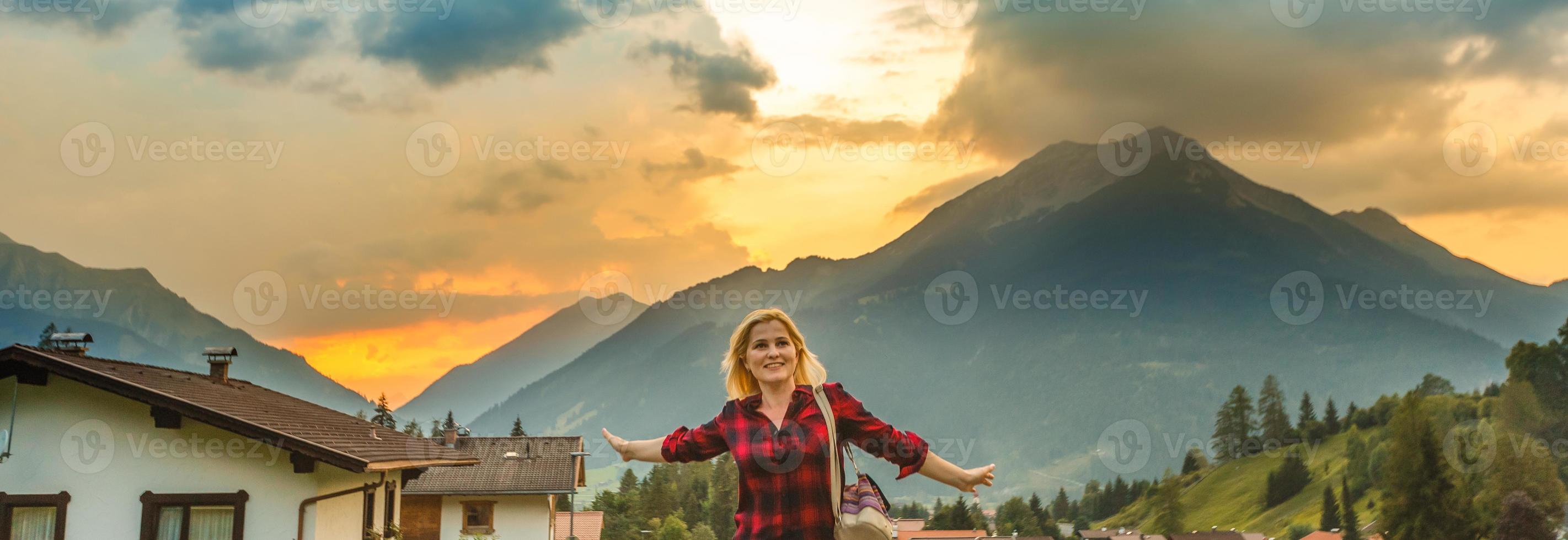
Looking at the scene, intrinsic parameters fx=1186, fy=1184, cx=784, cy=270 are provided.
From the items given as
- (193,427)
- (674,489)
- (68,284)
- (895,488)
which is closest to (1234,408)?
(895,488)

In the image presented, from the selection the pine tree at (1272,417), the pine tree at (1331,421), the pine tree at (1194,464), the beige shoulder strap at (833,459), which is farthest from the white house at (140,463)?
the pine tree at (1194,464)

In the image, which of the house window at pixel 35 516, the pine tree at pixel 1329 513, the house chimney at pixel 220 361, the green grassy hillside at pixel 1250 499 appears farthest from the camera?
the green grassy hillside at pixel 1250 499

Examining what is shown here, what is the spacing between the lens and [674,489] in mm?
85375

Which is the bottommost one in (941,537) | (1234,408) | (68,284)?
(941,537)

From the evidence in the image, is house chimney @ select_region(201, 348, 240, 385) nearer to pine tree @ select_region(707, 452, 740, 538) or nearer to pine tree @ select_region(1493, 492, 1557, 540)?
pine tree @ select_region(707, 452, 740, 538)

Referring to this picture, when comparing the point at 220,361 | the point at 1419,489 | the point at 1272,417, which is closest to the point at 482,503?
the point at 220,361

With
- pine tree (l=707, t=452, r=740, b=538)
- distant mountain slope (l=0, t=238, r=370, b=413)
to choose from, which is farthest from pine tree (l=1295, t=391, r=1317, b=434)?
distant mountain slope (l=0, t=238, r=370, b=413)

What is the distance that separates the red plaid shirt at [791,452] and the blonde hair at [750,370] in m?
0.11

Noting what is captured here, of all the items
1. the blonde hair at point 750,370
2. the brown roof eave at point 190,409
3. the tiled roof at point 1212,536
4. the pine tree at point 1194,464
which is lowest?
the tiled roof at point 1212,536

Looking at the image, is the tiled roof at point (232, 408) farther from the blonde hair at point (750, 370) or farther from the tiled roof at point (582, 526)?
the tiled roof at point (582, 526)

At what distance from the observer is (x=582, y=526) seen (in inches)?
1796

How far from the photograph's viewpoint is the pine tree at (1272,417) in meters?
146

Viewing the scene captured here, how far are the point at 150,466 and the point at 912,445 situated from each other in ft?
39.7

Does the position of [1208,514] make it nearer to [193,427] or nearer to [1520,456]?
[1520,456]
